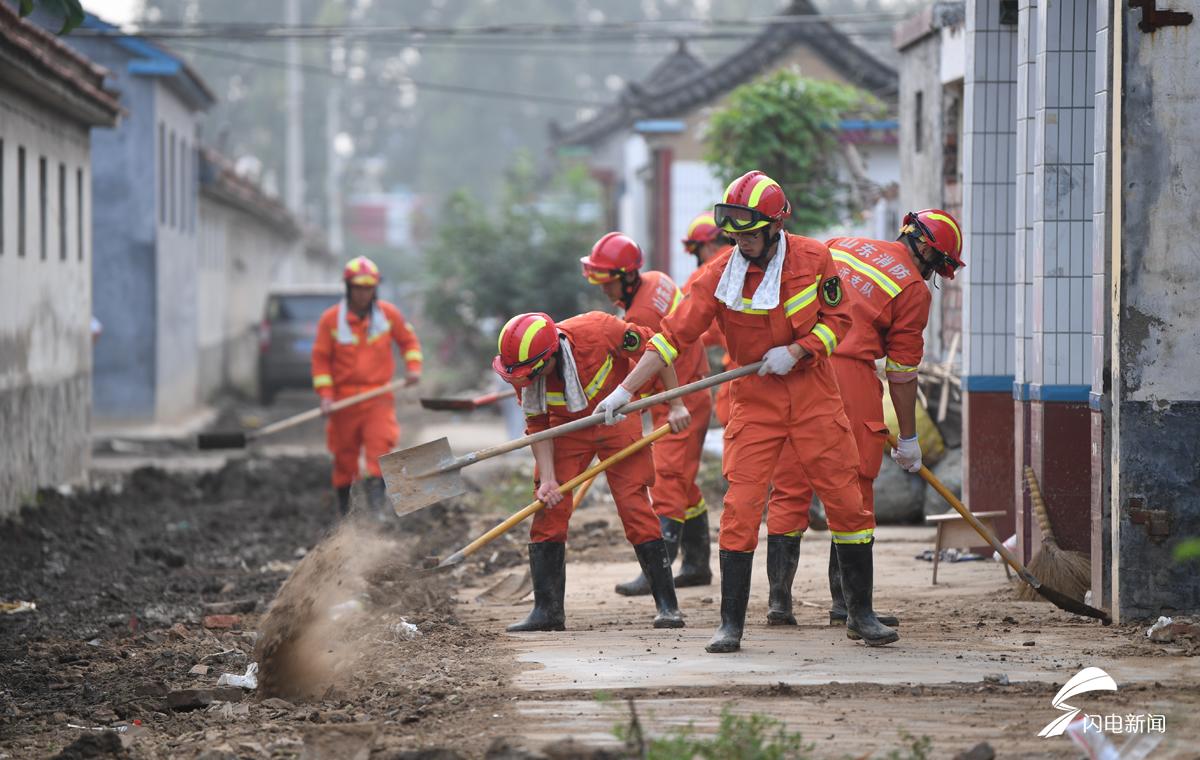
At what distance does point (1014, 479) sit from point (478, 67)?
215 ft

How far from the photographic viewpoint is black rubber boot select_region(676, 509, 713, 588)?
31.8ft

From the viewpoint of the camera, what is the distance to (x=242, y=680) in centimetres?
723

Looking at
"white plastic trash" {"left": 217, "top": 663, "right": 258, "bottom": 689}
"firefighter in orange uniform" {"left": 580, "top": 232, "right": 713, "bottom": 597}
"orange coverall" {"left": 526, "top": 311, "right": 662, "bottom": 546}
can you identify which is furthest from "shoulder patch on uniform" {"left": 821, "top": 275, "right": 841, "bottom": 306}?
"white plastic trash" {"left": 217, "top": 663, "right": 258, "bottom": 689}

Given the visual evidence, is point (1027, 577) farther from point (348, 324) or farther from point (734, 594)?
point (348, 324)

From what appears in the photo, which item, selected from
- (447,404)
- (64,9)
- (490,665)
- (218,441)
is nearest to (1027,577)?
(490,665)

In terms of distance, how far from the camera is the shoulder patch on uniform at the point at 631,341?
8.05 m

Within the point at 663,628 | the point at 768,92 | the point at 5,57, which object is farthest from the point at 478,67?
the point at 663,628

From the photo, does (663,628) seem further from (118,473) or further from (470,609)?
(118,473)

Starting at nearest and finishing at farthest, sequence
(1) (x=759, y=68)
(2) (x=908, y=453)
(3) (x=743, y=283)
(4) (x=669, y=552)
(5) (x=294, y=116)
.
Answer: (3) (x=743, y=283), (2) (x=908, y=453), (4) (x=669, y=552), (1) (x=759, y=68), (5) (x=294, y=116)

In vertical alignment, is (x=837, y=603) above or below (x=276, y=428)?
below

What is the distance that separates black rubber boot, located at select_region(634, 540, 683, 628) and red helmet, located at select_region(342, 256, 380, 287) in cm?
508

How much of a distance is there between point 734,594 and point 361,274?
19.9 ft

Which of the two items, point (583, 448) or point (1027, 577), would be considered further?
point (1027, 577)

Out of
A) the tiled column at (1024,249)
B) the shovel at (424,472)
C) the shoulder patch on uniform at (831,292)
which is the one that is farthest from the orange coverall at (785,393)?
the tiled column at (1024,249)
